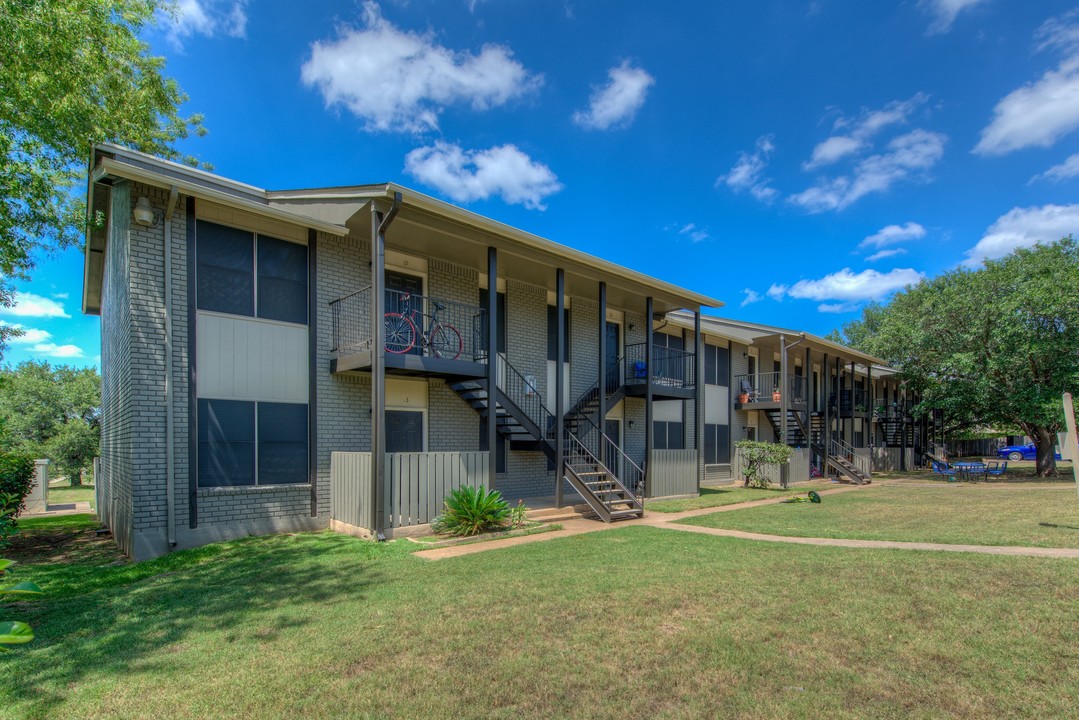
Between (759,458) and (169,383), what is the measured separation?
17.6m

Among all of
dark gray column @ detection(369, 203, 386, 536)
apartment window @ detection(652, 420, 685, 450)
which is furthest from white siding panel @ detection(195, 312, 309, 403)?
apartment window @ detection(652, 420, 685, 450)

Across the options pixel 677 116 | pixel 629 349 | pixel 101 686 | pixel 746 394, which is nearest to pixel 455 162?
pixel 677 116

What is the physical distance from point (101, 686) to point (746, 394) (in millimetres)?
21663

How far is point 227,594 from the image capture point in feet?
20.4

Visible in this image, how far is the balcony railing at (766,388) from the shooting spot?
73.0 ft

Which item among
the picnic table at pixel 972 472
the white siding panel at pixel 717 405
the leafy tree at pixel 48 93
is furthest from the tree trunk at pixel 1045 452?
the leafy tree at pixel 48 93

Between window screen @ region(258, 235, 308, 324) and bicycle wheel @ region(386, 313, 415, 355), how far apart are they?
1.64 m

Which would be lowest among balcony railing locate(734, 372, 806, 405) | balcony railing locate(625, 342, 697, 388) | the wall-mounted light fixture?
balcony railing locate(734, 372, 806, 405)

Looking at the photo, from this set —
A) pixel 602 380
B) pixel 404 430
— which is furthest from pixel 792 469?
pixel 404 430

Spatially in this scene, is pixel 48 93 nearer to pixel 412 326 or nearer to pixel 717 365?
pixel 412 326

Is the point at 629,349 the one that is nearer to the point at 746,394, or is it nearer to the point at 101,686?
the point at 746,394

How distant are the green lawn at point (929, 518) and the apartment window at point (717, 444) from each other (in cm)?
478

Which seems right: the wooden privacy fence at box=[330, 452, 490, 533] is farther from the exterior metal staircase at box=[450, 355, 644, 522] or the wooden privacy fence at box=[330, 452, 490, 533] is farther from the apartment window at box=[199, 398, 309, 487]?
the exterior metal staircase at box=[450, 355, 644, 522]

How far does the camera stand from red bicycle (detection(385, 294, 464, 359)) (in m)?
11.2
